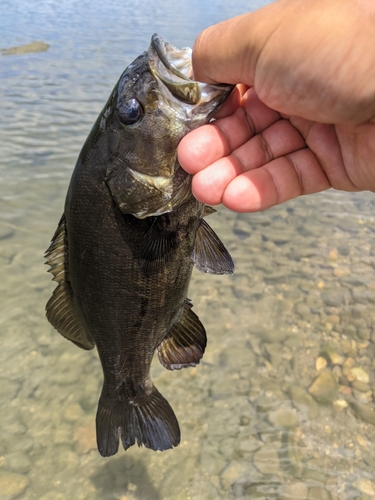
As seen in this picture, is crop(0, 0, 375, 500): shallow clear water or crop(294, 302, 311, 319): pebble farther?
crop(294, 302, 311, 319): pebble

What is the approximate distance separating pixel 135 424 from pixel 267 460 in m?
1.65

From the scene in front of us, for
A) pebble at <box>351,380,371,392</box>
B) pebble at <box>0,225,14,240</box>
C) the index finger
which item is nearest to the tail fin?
the index finger

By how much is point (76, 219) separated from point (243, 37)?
109cm

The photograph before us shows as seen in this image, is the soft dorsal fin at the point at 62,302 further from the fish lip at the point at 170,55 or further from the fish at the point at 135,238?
the fish lip at the point at 170,55

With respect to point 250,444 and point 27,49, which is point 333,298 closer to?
point 250,444

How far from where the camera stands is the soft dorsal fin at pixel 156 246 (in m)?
2.00

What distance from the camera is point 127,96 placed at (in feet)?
6.13

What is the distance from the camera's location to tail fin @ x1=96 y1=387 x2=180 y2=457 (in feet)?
8.18

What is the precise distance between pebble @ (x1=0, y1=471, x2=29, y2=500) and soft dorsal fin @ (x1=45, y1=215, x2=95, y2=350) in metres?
1.90

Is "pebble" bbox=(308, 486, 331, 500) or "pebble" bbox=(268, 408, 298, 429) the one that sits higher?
"pebble" bbox=(268, 408, 298, 429)

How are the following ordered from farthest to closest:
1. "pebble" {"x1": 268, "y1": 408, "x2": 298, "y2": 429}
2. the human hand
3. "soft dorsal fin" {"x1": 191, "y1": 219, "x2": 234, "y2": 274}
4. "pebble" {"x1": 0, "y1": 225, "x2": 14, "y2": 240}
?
"pebble" {"x1": 0, "y1": 225, "x2": 14, "y2": 240}, "pebble" {"x1": 268, "y1": 408, "x2": 298, "y2": 429}, "soft dorsal fin" {"x1": 191, "y1": 219, "x2": 234, "y2": 274}, the human hand

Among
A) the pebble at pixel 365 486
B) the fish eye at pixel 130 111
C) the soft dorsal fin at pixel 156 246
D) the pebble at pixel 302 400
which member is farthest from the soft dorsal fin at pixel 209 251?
the pebble at pixel 365 486

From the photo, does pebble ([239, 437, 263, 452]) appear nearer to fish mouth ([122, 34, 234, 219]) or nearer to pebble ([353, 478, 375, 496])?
pebble ([353, 478, 375, 496])

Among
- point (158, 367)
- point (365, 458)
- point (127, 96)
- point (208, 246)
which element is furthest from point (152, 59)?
point (365, 458)
